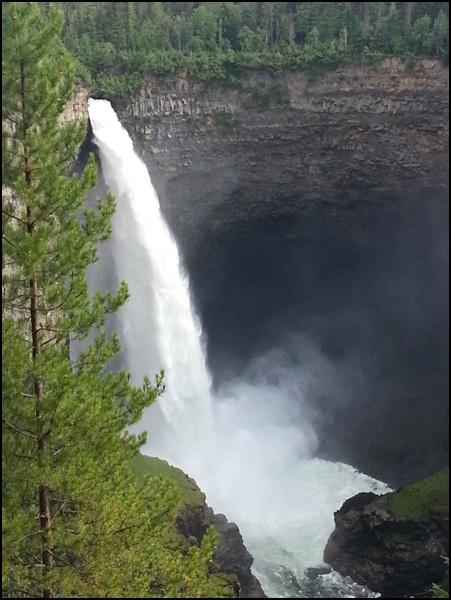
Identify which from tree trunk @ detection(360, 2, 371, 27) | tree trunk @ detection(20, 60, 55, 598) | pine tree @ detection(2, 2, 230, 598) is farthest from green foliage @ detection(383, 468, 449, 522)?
tree trunk @ detection(360, 2, 371, 27)

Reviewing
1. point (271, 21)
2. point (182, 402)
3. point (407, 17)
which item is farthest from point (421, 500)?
point (271, 21)

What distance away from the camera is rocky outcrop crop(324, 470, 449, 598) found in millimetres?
20641

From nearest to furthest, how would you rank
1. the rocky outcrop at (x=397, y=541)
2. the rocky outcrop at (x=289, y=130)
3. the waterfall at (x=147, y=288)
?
1. the rocky outcrop at (x=397, y=541)
2. the waterfall at (x=147, y=288)
3. the rocky outcrop at (x=289, y=130)

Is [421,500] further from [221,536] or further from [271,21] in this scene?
[271,21]

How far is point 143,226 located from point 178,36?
14.3 meters

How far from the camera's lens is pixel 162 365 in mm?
26500

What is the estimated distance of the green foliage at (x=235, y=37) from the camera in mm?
30969

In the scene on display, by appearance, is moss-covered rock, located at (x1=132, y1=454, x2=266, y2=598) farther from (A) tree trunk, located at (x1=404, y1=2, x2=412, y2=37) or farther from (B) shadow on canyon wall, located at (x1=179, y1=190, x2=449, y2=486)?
(A) tree trunk, located at (x1=404, y1=2, x2=412, y2=37)

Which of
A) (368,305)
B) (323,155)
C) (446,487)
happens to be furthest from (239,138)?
(446,487)

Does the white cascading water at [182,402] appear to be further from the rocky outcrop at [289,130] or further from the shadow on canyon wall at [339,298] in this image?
the rocky outcrop at [289,130]

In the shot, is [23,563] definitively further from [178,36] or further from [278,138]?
[178,36]

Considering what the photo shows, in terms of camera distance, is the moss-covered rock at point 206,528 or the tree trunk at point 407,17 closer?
the moss-covered rock at point 206,528

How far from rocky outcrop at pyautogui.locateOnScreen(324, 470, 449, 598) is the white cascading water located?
68.0 inches

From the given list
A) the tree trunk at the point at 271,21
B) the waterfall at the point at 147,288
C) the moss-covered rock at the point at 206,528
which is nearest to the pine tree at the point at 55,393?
the moss-covered rock at the point at 206,528
